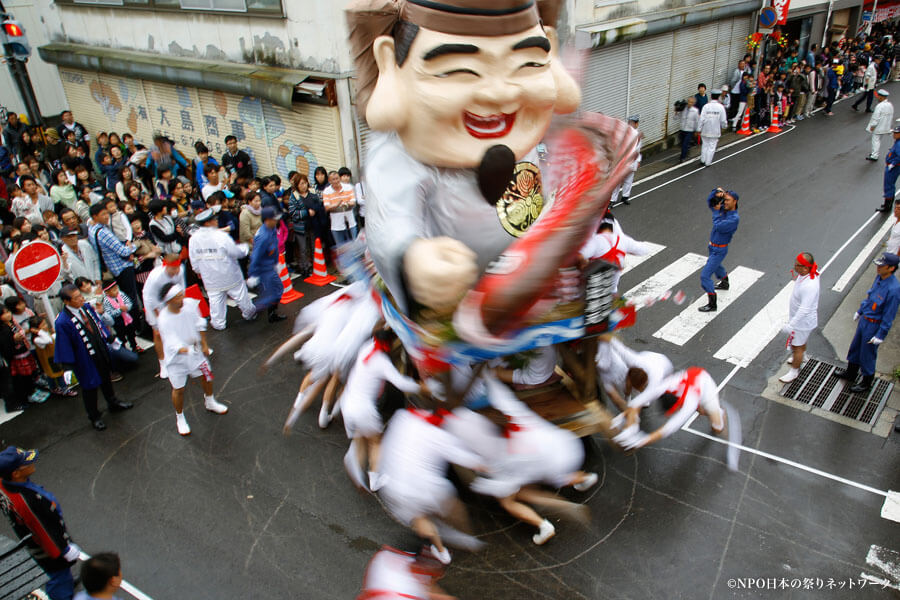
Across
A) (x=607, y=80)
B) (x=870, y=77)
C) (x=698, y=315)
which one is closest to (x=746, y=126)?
(x=870, y=77)

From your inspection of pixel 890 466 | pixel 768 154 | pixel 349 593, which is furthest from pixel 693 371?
pixel 768 154

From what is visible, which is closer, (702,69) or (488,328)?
(488,328)

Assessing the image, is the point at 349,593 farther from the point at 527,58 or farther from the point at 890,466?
the point at 890,466

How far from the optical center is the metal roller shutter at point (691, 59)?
658 inches

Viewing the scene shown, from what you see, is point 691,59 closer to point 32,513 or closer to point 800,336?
point 800,336

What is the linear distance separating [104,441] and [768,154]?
50.7ft

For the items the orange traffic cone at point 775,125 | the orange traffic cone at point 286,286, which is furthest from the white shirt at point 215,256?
the orange traffic cone at point 775,125

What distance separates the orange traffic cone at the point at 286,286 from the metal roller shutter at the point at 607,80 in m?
7.66

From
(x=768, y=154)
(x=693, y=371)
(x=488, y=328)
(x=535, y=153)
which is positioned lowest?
(x=768, y=154)

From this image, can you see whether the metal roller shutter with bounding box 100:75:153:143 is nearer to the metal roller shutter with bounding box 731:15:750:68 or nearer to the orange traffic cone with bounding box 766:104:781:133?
the metal roller shutter with bounding box 731:15:750:68

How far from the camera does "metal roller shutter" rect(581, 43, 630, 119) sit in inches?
573

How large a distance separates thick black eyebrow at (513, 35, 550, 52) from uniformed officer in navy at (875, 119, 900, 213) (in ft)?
35.7

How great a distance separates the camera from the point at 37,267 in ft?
22.5

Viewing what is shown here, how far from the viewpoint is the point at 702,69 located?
17.8 metres
